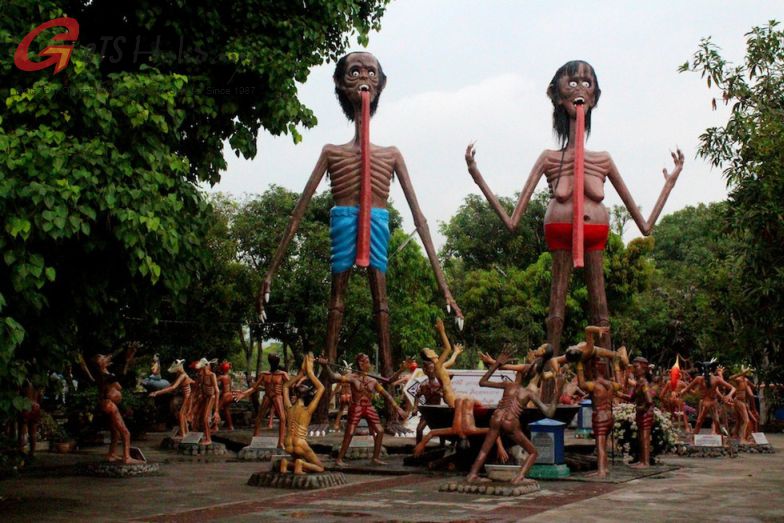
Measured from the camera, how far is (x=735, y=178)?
15.1 metres

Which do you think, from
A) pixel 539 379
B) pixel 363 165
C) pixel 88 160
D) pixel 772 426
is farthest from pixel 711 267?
pixel 88 160

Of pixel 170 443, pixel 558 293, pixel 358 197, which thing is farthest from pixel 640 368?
pixel 170 443

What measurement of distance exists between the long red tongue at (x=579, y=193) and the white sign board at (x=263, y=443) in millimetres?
6215

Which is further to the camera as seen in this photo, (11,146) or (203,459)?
(203,459)

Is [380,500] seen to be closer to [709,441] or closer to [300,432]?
[300,432]

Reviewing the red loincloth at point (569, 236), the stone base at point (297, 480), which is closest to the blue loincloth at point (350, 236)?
the red loincloth at point (569, 236)

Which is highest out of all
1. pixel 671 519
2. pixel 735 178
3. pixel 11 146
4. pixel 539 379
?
pixel 735 178

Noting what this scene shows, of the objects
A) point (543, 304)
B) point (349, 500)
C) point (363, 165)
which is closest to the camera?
point (349, 500)

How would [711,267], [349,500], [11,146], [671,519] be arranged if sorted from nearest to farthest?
[11,146] < [671,519] < [349,500] < [711,267]

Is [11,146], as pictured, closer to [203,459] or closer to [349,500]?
[349,500]

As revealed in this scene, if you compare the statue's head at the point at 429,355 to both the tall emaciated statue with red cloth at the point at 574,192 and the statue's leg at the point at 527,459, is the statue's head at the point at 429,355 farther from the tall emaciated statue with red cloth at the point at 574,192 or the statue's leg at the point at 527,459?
the tall emaciated statue with red cloth at the point at 574,192

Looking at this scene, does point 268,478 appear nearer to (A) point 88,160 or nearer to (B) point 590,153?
(A) point 88,160

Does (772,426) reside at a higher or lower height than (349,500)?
higher

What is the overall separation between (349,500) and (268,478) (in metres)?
1.67
